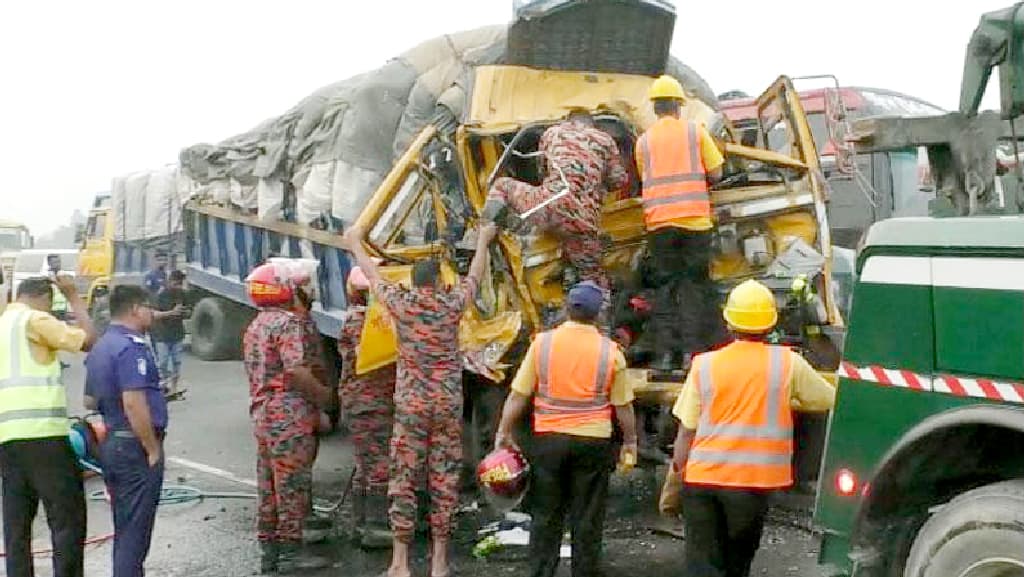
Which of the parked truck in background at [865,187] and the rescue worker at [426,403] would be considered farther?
the parked truck in background at [865,187]

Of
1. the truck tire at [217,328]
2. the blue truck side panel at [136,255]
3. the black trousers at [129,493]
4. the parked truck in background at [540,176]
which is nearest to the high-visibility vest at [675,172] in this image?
the parked truck in background at [540,176]

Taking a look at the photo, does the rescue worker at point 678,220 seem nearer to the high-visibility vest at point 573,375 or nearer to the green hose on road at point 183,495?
the high-visibility vest at point 573,375

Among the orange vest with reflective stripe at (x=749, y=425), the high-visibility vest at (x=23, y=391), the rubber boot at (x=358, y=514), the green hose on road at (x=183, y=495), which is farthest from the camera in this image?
the green hose on road at (x=183, y=495)

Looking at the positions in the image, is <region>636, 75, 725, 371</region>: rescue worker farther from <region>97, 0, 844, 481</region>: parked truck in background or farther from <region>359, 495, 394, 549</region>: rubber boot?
<region>359, 495, 394, 549</region>: rubber boot

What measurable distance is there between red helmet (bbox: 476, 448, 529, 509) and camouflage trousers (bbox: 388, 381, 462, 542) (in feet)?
1.59

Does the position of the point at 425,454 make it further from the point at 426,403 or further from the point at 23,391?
the point at 23,391

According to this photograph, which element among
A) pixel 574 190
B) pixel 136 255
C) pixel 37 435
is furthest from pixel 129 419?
pixel 136 255

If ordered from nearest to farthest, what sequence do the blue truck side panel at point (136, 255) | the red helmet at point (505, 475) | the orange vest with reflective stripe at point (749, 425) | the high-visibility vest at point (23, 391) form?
the orange vest with reflective stripe at point (749, 425)
the high-visibility vest at point (23, 391)
the red helmet at point (505, 475)
the blue truck side panel at point (136, 255)

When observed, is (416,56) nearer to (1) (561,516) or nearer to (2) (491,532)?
(2) (491,532)

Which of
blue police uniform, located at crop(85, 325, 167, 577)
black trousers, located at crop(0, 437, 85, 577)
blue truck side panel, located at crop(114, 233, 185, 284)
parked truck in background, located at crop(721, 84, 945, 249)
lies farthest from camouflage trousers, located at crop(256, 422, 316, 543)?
blue truck side panel, located at crop(114, 233, 185, 284)

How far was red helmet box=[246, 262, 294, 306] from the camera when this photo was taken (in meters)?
6.09

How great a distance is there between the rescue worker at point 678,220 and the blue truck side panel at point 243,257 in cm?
347

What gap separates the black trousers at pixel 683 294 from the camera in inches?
244

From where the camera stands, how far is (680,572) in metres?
5.86
